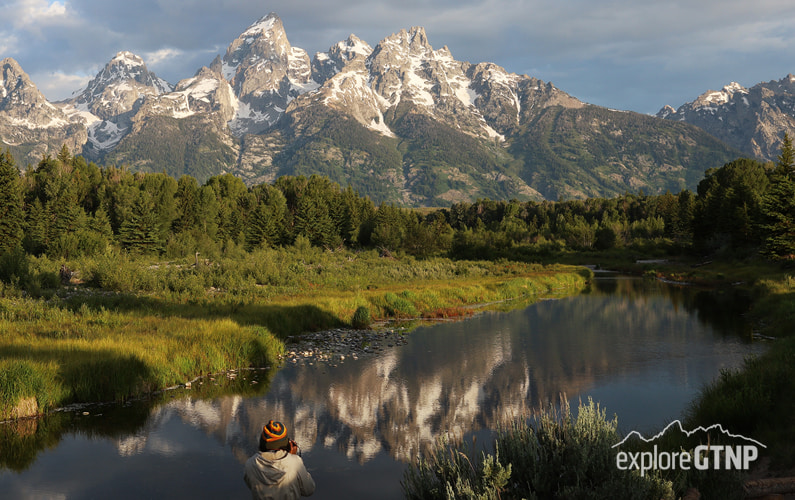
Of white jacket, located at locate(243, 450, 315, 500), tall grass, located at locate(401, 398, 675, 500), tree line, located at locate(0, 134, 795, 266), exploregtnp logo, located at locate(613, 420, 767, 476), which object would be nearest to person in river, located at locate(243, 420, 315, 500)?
white jacket, located at locate(243, 450, 315, 500)

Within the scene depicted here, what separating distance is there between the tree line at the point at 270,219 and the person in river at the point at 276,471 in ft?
166

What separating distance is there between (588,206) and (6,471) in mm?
198641

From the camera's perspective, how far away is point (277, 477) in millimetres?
7691

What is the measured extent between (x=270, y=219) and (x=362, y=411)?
79.7 meters

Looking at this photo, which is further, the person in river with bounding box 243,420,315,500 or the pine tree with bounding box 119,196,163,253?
the pine tree with bounding box 119,196,163,253

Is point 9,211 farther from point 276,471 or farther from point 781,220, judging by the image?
point 781,220

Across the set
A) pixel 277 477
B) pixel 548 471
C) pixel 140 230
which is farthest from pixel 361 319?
pixel 140 230

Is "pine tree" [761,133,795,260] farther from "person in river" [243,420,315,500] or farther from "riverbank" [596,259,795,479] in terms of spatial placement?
"person in river" [243,420,315,500]

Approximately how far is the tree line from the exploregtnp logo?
53.7 meters

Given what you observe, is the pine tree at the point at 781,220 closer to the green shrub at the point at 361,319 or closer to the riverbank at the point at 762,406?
the riverbank at the point at 762,406

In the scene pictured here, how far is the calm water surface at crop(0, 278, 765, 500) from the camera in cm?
1234

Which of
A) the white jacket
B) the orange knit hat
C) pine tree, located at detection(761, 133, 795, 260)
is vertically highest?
pine tree, located at detection(761, 133, 795, 260)

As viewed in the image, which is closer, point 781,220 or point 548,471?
point 548,471

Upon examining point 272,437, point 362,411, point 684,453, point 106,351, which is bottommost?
point 362,411
